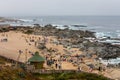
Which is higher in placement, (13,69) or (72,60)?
(13,69)

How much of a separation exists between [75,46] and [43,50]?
877 cm

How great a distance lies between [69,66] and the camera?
133ft

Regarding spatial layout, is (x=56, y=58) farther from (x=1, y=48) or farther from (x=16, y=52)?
(x=1, y=48)

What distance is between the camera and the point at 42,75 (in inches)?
1089

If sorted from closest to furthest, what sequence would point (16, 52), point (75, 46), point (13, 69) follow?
point (13, 69) → point (16, 52) → point (75, 46)

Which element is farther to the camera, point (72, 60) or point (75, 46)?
point (75, 46)

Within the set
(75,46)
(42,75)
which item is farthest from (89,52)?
(42,75)

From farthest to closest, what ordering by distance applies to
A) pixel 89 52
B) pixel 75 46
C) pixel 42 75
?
1. pixel 75 46
2. pixel 89 52
3. pixel 42 75

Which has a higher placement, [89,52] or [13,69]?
[13,69]

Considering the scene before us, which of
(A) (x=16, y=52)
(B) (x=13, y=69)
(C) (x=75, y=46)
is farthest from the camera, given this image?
(C) (x=75, y=46)

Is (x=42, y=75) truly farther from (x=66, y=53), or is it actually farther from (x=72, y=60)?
(x=66, y=53)

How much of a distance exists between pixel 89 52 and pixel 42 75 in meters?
24.6

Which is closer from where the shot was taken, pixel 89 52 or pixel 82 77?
pixel 82 77

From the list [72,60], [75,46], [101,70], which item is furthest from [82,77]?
→ [75,46]
